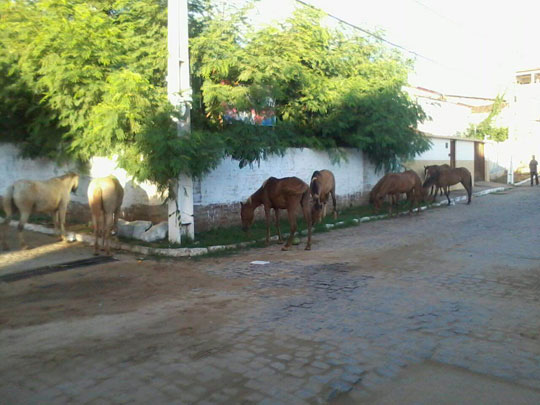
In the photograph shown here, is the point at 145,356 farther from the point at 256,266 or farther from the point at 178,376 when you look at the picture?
the point at 256,266

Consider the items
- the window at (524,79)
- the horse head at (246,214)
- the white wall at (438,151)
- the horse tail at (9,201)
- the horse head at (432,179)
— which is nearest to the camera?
the horse tail at (9,201)

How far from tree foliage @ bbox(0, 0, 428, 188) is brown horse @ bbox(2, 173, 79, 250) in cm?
113

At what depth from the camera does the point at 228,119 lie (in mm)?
12109

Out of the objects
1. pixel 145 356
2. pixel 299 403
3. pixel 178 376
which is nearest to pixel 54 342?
pixel 145 356

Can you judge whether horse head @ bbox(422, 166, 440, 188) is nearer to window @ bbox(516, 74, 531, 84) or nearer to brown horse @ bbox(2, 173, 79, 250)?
brown horse @ bbox(2, 173, 79, 250)

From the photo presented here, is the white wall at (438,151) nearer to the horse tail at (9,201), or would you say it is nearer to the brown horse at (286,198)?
the brown horse at (286,198)

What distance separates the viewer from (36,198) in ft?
32.2

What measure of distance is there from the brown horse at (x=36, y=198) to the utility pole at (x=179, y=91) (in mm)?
2444

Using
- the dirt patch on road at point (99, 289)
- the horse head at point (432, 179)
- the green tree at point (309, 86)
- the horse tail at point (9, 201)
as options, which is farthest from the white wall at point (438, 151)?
the horse tail at point (9, 201)

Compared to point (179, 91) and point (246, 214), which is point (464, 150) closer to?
point (246, 214)

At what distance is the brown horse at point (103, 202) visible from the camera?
9539 mm

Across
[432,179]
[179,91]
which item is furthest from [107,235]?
[432,179]

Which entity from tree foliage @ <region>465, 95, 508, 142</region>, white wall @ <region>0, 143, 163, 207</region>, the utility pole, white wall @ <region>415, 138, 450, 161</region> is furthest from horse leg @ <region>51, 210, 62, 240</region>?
tree foliage @ <region>465, 95, 508, 142</region>

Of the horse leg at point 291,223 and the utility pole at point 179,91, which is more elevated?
the utility pole at point 179,91
